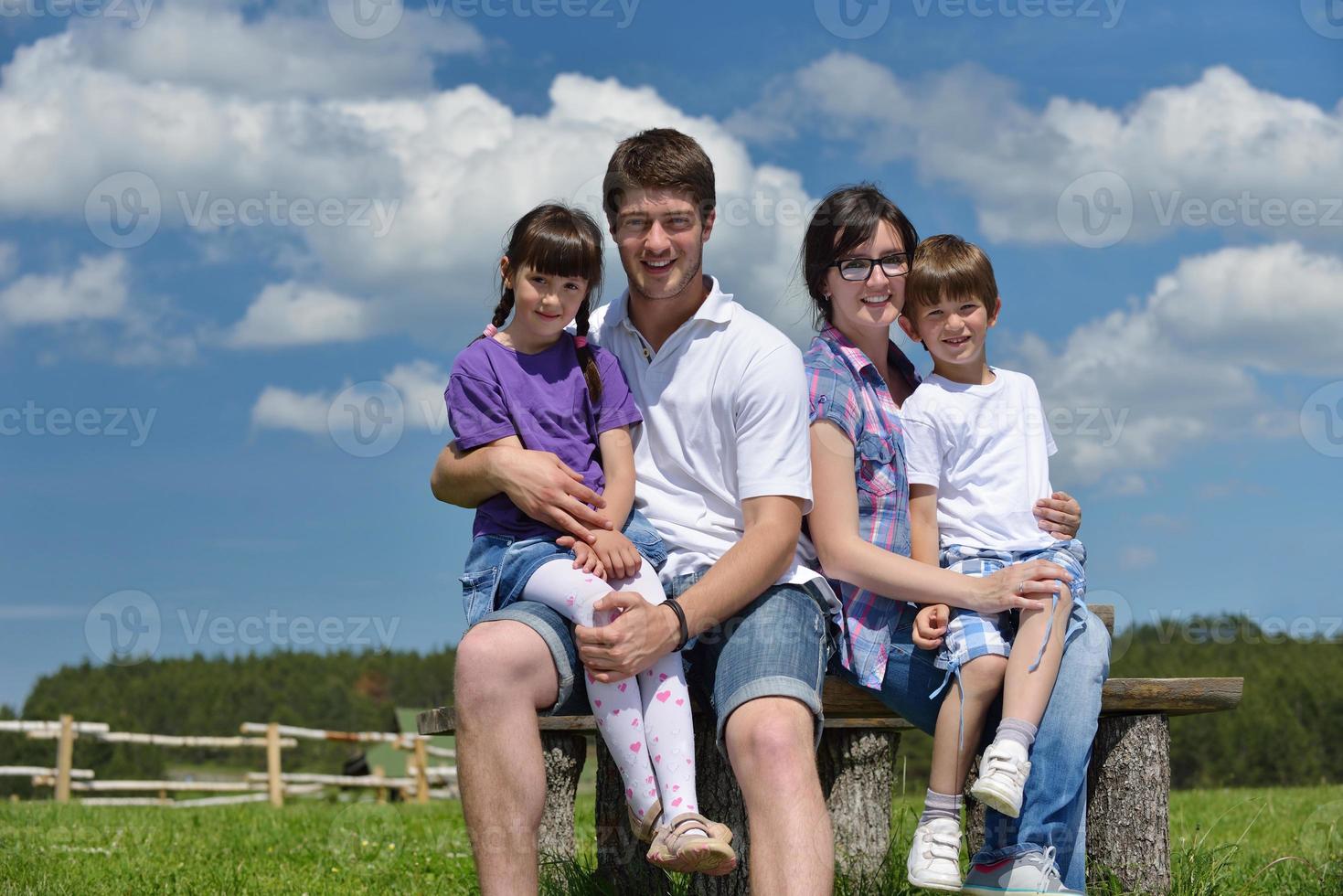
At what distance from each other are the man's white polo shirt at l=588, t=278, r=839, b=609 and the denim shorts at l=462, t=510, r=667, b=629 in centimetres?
7

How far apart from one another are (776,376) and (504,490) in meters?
0.71

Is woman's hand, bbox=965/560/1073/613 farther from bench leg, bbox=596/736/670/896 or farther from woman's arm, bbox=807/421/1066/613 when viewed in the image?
bench leg, bbox=596/736/670/896

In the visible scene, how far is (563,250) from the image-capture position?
3135 mm

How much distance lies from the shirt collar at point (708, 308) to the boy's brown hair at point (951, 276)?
0.50m

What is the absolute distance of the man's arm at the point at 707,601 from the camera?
275 cm

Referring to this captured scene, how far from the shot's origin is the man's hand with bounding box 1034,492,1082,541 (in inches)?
130

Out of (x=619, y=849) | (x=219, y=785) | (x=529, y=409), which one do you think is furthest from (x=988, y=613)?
(x=219, y=785)

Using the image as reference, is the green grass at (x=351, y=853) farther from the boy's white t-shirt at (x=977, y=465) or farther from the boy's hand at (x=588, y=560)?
the boy's hand at (x=588, y=560)

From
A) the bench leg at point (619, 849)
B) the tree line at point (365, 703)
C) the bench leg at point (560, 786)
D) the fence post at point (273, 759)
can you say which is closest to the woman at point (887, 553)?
the bench leg at point (619, 849)

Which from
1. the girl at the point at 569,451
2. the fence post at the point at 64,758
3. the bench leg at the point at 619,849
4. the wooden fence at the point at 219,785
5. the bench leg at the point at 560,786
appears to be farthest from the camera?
the wooden fence at the point at 219,785

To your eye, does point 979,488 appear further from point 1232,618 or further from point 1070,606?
point 1232,618

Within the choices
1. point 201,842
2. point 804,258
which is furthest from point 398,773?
point 804,258

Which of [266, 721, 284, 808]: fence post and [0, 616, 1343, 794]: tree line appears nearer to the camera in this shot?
[266, 721, 284, 808]: fence post

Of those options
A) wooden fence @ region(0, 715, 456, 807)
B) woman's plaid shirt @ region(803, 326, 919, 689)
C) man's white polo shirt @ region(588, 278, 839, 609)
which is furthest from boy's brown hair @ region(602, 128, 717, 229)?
wooden fence @ region(0, 715, 456, 807)
